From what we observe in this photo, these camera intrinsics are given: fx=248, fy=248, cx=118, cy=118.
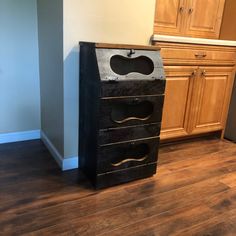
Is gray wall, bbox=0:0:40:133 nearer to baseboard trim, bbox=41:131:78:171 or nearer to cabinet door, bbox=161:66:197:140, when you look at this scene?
baseboard trim, bbox=41:131:78:171

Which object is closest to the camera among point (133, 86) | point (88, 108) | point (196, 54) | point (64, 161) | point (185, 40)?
point (133, 86)

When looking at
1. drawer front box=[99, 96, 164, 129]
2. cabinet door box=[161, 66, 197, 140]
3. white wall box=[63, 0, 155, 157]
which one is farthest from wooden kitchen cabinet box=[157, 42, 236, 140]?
drawer front box=[99, 96, 164, 129]

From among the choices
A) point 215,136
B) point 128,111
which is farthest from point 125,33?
point 215,136

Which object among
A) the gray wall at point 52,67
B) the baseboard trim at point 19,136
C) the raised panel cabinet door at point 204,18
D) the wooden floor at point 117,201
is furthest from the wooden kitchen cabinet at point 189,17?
the baseboard trim at point 19,136

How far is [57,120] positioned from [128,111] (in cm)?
61

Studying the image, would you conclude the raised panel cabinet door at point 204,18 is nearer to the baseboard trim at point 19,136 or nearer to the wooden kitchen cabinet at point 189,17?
the wooden kitchen cabinet at point 189,17

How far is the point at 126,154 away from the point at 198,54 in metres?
1.16

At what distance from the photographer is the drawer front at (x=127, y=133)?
164 centimetres

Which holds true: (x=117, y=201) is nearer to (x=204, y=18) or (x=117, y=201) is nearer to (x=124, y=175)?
(x=124, y=175)

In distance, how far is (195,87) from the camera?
7.75 feet

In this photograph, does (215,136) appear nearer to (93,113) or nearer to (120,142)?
(120,142)

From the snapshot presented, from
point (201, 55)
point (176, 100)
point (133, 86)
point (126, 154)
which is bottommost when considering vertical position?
point (126, 154)

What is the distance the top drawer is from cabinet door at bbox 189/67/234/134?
0.28 ft

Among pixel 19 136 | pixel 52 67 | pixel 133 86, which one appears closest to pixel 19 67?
pixel 52 67
